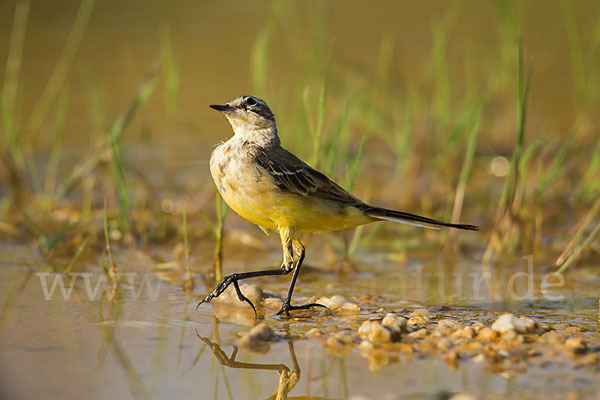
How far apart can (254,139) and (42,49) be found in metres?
9.75

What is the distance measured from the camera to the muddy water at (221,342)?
351 centimetres

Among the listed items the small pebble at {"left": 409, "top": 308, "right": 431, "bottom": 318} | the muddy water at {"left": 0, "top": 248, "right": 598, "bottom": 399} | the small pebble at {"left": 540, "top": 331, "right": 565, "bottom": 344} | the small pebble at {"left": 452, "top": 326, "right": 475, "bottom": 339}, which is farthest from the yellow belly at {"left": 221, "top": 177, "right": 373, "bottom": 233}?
the small pebble at {"left": 540, "top": 331, "right": 565, "bottom": 344}

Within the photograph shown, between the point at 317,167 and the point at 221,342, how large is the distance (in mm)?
2037

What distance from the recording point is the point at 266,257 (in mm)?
6469

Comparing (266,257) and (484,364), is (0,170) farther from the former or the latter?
(484,364)

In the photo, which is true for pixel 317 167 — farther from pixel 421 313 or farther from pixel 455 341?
pixel 455 341

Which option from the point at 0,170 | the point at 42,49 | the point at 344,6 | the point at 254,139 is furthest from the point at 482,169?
the point at 344,6

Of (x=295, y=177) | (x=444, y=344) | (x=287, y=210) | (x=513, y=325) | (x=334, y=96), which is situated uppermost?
(x=334, y=96)

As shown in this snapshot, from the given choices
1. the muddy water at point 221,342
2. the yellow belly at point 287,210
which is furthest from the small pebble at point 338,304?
the yellow belly at point 287,210

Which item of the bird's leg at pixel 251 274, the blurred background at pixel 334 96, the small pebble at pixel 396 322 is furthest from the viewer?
the blurred background at pixel 334 96

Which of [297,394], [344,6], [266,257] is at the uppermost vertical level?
[344,6]

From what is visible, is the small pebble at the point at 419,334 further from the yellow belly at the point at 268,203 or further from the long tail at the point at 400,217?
the yellow belly at the point at 268,203

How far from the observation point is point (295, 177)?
5070 millimetres

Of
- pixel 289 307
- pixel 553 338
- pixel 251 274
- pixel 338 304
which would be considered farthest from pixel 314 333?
pixel 553 338
